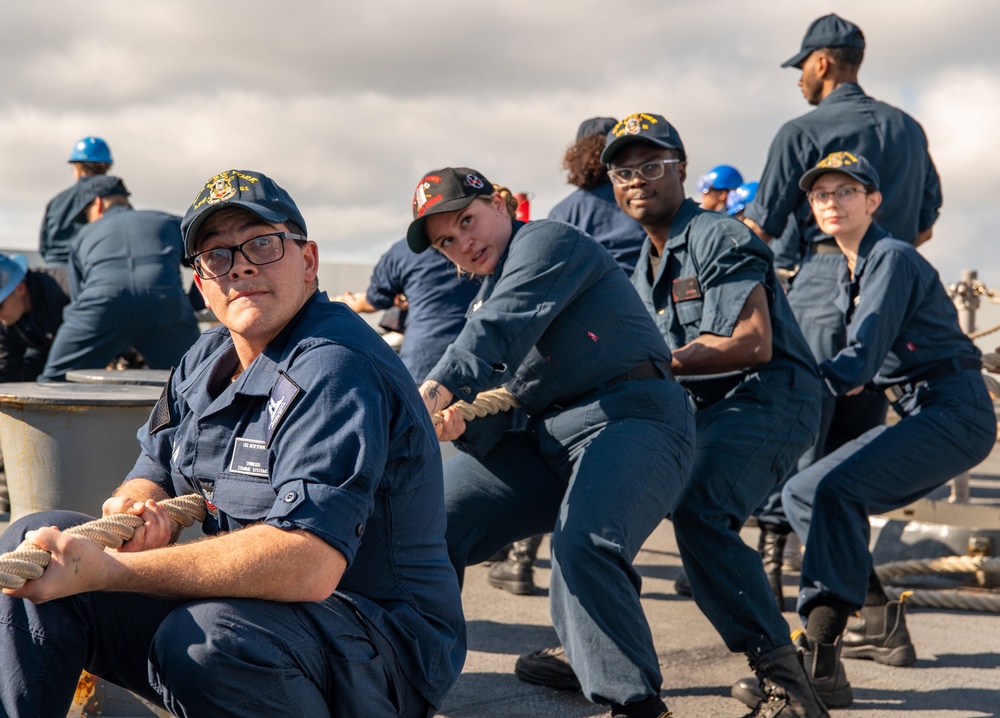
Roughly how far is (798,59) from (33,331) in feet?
15.8

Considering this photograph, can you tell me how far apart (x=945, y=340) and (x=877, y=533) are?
2164mm

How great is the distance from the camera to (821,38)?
564 centimetres

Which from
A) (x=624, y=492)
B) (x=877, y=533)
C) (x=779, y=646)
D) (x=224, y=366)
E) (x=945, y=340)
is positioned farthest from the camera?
(x=877, y=533)

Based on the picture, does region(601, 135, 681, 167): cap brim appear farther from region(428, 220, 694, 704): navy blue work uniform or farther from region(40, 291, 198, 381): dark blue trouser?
region(40, 291, 198, 381): dark blue trouser

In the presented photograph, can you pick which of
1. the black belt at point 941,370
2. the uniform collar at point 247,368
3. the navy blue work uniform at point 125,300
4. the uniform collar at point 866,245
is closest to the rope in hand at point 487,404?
the uniform collar at point 247,368

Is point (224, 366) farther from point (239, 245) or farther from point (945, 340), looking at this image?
point (945, 340)

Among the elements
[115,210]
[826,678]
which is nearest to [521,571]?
[826,678]

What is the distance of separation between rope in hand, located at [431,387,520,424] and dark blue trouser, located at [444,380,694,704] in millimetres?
117

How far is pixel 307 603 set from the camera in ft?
7.57

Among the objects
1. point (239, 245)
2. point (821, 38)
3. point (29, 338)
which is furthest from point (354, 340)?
point (29, 338)

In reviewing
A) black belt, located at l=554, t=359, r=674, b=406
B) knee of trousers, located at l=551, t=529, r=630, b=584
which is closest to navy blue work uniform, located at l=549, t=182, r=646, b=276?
black belt, located at l=554, t=359, r=674, b=406

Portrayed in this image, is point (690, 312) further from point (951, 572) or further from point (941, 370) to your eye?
point (951, 572)

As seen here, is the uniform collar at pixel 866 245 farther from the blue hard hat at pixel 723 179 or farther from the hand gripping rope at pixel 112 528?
the blue hard hat at pixel 723 179

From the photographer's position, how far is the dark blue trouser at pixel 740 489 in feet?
11.9
